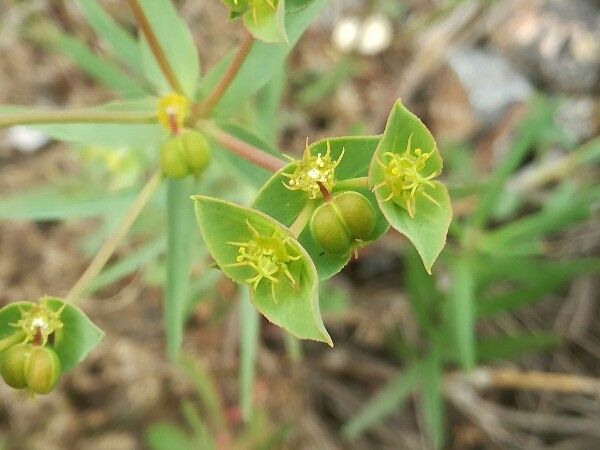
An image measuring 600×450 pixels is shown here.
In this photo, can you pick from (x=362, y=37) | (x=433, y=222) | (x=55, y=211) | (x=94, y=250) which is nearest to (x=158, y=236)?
(x=94, y=250)

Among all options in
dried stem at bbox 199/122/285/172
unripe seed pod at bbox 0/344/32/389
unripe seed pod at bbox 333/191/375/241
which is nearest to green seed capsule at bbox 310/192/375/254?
unripe seed pod at bbox 333/191/375/241

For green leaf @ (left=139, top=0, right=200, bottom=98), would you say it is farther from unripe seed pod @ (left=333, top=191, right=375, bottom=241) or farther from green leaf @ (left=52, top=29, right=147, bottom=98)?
unripe seed pod @ (left=333, top=191, right=375, bottom=241)

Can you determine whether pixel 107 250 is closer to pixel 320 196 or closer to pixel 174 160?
pixel 174 160

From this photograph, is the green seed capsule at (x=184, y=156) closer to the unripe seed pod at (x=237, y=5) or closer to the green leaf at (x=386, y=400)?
the unripe seed pod at (x=237, y=5)

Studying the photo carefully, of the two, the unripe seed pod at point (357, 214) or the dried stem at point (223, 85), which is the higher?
the dried stem at point (223, 85)

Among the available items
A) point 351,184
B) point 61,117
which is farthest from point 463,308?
point 61,117

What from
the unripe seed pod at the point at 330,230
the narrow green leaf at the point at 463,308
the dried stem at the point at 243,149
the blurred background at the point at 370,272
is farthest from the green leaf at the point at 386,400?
the unripe seed pod at the point at 330,230
